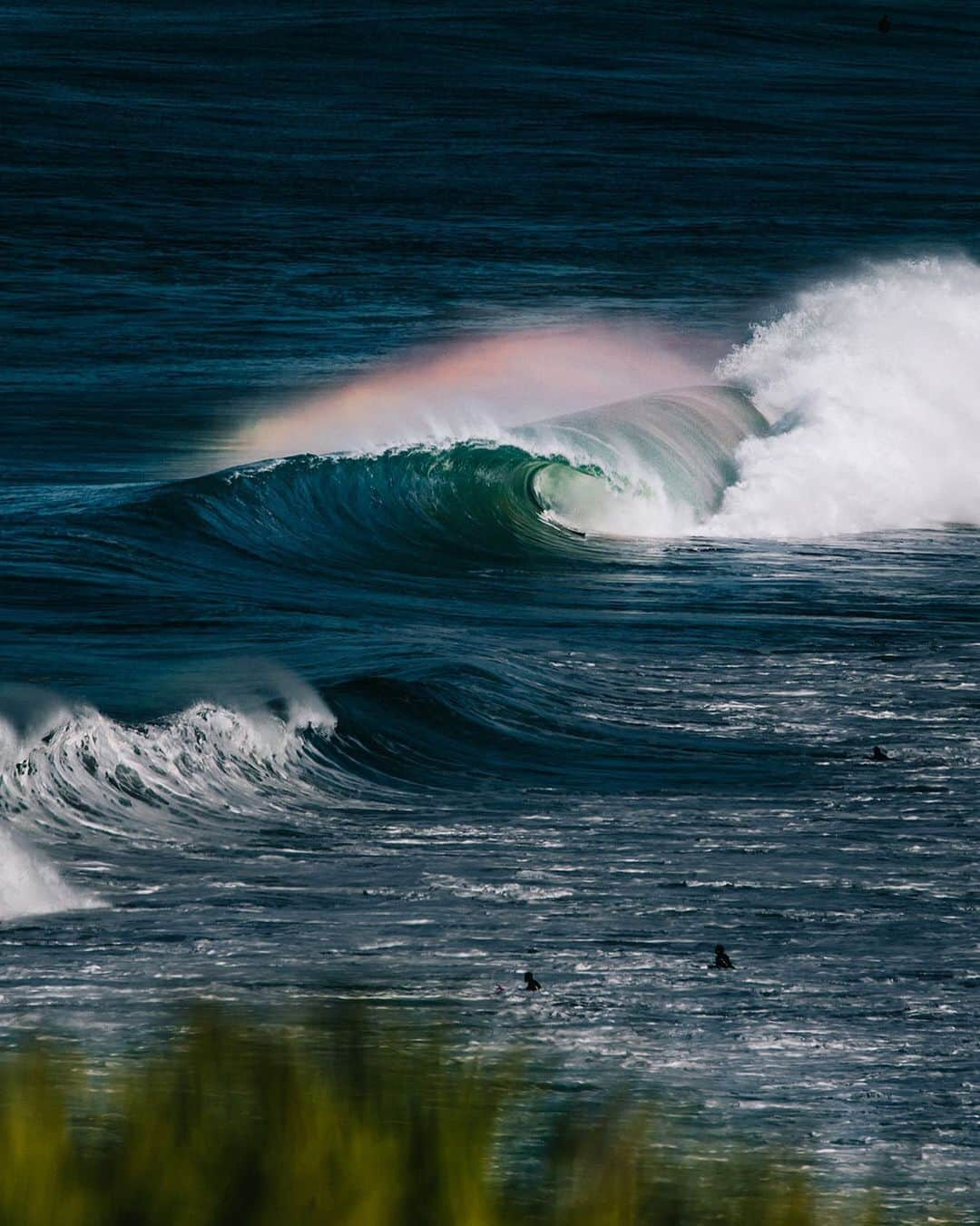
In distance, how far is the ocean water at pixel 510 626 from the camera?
7.27m

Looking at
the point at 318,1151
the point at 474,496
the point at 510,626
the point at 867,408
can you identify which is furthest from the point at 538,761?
the point at 867,408

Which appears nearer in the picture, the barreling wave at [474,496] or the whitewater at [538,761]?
the whitewater at [538,761]

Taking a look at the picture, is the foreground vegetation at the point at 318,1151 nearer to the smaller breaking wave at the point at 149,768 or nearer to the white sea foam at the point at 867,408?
the smaller breaking wave at the point at 149,768

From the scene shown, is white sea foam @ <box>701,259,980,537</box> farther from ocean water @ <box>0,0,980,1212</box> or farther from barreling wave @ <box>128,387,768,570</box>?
barreling wave @ <box>128,387,768,570</box>

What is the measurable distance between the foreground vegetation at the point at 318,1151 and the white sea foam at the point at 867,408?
15299 mm

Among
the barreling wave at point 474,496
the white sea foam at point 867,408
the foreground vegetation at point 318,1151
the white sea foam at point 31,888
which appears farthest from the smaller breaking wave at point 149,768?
the white sea foam at point 867,408

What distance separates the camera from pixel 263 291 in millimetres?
33656

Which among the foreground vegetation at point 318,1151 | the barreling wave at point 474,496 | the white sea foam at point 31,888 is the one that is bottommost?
the foreground vegetation at point 318,1151

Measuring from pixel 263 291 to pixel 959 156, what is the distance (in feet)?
74.1

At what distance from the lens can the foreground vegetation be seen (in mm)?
3354

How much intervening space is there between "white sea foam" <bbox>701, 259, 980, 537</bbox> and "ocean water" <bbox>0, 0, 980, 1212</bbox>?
3.2 inches

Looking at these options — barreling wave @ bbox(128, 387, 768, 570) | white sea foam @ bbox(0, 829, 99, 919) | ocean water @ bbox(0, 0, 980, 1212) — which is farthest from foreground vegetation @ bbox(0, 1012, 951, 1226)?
barreling wave @ bbox(128, 387, 768, 570)

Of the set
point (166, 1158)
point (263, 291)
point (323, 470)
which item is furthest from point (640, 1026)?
point (263, 291)

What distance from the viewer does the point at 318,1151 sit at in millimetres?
3461
